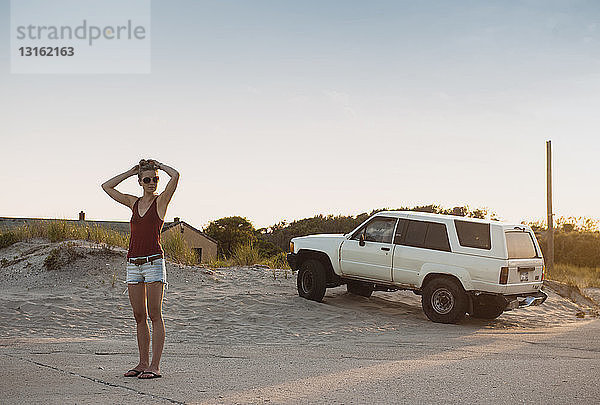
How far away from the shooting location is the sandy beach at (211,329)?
757 cm

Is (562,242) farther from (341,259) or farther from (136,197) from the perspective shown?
(136,197)

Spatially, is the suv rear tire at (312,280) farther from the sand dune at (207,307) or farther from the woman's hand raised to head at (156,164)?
the woman's hand raised to head at (156,164)

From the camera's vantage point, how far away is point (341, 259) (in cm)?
1596

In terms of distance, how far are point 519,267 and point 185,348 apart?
7.25 m

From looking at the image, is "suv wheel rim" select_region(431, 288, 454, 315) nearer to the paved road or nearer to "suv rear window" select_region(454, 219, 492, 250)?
"suv rear window" select_region(454, 219, 492, 250)

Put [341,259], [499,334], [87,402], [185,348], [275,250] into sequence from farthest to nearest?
[275,250] < [341,259] < [499,334] < [185,348] < [87,402]

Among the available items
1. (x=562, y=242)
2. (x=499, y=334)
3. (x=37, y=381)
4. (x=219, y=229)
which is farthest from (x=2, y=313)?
(x=219, y=229)

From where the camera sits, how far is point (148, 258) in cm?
750

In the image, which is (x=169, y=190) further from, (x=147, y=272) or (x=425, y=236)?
(x=425, y=236)

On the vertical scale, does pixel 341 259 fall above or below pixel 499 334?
above

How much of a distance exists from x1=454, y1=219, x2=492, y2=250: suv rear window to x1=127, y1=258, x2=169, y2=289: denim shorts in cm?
849

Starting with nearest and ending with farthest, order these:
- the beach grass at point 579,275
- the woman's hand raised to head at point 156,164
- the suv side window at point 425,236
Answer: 1. the woman's hand raised to head at point 156,164
2. the suv side window at point 425,236
3. the beach grass at point 579,275

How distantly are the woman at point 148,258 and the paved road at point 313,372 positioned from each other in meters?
0.42

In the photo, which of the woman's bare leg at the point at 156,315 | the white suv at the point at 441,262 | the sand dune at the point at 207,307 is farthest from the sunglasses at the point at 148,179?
the white suv at the point at 441,262
